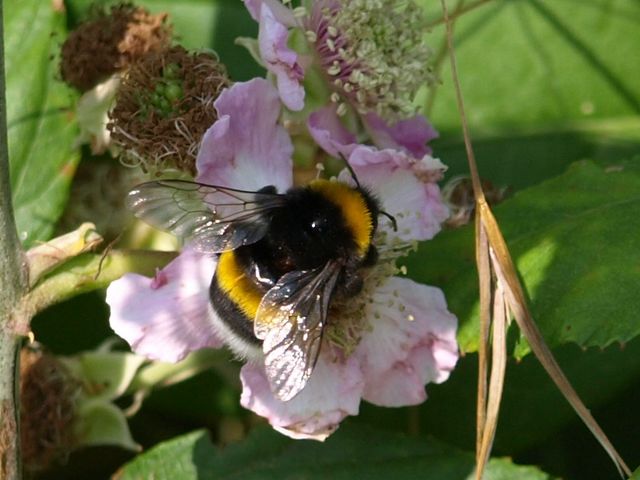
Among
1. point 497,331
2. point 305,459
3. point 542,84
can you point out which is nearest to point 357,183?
point 497,331

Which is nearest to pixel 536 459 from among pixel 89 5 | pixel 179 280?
pixel 179 280

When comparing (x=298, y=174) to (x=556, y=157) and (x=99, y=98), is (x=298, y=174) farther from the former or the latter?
(x=556, y=157)

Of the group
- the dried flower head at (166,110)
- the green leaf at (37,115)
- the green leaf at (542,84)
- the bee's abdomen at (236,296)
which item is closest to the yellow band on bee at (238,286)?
the bee's abdomen at (236,296)

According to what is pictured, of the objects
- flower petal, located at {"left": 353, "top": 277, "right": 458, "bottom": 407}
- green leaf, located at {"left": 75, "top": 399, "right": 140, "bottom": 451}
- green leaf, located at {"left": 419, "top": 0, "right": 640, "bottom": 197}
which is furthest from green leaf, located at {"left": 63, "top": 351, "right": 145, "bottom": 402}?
green leaf, located at {"left": 419, "top": 0, "right": 640, "bottom": 197}

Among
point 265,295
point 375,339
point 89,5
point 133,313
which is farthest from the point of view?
point 89,5

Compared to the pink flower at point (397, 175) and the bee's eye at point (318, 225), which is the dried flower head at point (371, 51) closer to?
the pink flower at point (397, 175)

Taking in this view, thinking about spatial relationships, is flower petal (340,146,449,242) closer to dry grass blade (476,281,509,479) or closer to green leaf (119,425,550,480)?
dry grass blade (476,281,509,479)
